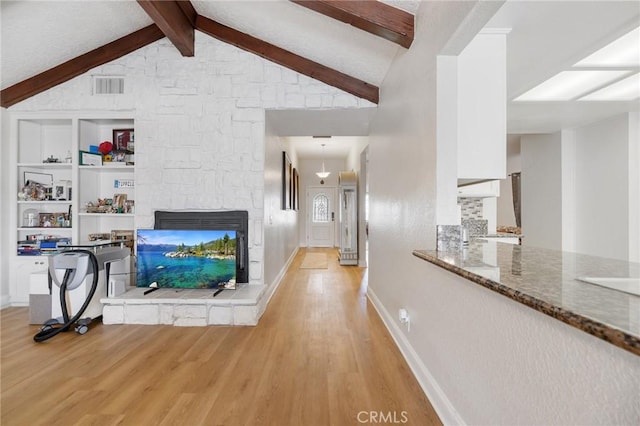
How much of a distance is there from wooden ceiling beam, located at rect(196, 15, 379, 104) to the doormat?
3.66 metres

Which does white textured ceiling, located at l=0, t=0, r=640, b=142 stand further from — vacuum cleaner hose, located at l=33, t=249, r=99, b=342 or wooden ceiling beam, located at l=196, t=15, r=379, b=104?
vacuum cleaner hose, located at l=33, t=249, r=99, b=342

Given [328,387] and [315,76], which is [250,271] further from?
[315,76]

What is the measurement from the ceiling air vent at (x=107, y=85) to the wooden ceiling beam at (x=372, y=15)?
8.17 ft

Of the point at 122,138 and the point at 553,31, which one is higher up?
the point at 553,31

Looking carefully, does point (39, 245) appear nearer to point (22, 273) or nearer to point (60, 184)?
point (22, 273)

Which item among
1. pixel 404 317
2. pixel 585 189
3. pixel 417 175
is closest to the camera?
pixel 417 175

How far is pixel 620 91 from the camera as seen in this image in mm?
2756

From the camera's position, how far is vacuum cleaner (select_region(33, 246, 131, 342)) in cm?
283

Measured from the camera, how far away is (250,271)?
11.4ft

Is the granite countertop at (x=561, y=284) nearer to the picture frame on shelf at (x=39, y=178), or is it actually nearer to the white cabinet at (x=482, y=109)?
the white cabinet at (x=482, y=109)

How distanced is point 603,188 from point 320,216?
6.86m

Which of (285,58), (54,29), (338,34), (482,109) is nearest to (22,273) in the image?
(54,29)

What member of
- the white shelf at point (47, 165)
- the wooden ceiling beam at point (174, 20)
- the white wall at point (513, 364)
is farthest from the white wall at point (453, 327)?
the white shelf at point (47, 165)

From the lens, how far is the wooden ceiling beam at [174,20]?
259 centimetres
